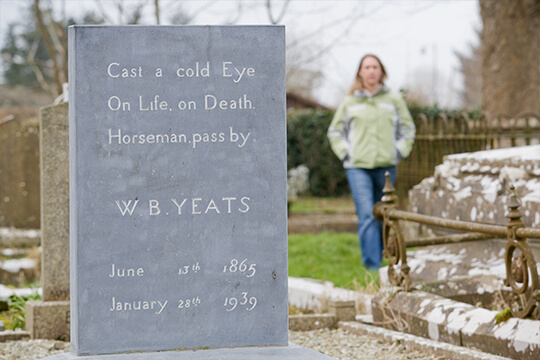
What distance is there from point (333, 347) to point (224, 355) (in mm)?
1347

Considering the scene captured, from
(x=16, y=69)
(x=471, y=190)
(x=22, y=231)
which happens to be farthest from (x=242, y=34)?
(x=16, y=69)

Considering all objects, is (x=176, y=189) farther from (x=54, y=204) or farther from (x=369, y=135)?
(x=369, y=135)

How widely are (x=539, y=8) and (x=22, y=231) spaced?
9.43 metres

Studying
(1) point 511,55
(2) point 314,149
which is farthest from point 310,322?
(2) point 314,149

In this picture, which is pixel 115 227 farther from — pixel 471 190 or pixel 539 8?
pixel 539 8

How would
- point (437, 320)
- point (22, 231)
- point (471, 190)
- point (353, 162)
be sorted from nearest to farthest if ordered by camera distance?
point (437, 320)
point (471, 190)
point (353, 162)
point (22, 231)

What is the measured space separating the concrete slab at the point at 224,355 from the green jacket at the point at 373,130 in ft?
15.3

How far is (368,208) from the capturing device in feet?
26.5

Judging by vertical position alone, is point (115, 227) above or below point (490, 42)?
below

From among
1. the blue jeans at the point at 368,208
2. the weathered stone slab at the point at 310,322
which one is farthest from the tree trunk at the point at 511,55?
the weathered stone slab at the point at 310,322

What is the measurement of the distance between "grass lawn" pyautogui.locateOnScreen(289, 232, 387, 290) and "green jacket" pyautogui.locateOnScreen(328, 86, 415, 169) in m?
1.04

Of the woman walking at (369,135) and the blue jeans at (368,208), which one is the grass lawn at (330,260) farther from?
the woman walking at (369,135)

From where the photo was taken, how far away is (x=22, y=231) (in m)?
11.2

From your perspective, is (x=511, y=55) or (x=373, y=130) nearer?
(x=373, y=130)
